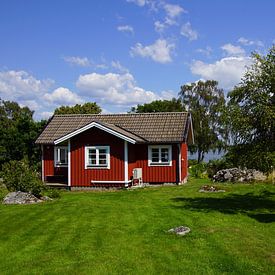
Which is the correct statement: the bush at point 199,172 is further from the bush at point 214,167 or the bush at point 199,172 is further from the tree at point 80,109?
the tree at point 80,109

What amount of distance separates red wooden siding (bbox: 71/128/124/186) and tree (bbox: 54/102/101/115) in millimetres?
31057

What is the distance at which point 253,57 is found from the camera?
56.0 feet

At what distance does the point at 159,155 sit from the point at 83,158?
5.06 meters

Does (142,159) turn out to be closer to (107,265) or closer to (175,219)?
(175,219)

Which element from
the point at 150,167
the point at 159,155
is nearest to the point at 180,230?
the point at 150,167

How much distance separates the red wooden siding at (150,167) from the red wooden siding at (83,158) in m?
1.39

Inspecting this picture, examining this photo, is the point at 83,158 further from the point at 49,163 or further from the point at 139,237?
the point at 139,237

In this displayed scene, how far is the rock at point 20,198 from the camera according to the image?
20859mm

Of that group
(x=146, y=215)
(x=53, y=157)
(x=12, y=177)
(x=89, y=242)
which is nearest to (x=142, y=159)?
(x=53, y=157)

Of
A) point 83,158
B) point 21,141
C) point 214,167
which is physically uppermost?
point 21,141

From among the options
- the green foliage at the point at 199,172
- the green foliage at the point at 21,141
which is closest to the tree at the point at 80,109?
the green foliage at the point at 21,141

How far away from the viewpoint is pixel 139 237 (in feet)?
41.5

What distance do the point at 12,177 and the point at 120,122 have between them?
11693 millimetres

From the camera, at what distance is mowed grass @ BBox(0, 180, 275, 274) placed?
9.84m
